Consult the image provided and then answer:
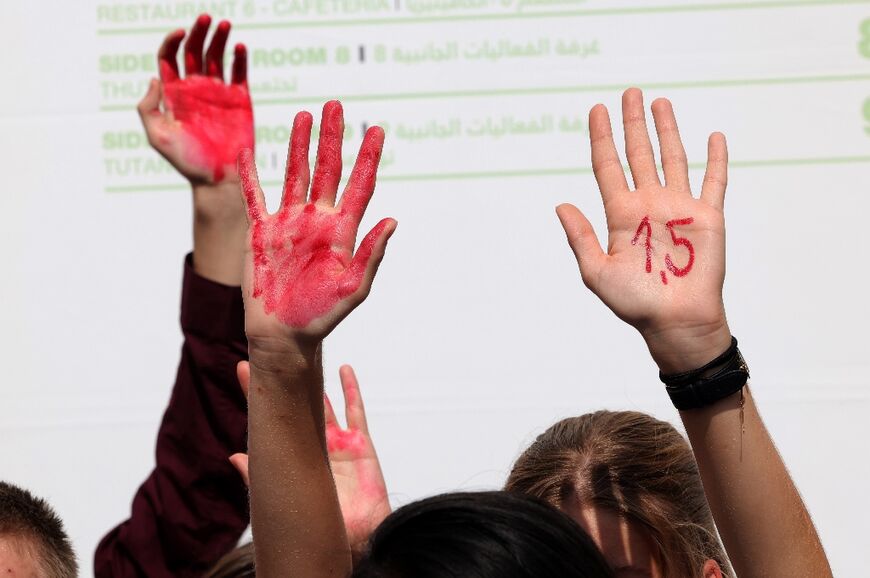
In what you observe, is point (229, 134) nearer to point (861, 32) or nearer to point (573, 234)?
point (573, 234)

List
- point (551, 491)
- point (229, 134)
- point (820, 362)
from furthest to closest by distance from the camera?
point (820, 362) → point (229, 134) → point (551, 491)

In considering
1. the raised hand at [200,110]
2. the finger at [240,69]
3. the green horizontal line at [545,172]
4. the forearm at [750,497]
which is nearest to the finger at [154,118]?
the raised hand at [200,110]

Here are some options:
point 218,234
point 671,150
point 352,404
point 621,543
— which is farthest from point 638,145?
point 218,234

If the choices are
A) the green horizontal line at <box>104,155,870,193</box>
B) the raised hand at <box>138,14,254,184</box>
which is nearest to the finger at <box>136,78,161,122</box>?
the raised hand at <box>138,14,254,184</box>

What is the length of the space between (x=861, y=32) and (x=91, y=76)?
4.43 feet

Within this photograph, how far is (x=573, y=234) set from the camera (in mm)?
1033

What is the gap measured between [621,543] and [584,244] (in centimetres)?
34

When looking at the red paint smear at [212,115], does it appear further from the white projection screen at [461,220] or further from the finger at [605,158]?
the finger at [605,158]

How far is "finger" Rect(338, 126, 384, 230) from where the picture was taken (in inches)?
39.4

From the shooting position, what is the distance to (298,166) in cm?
104

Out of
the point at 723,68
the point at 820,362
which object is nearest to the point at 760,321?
the point at 820,362

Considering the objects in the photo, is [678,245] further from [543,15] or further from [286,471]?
[543,15]

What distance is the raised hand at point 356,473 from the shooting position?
1.34 m

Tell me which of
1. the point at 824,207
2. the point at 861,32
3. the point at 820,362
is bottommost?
the point at 820,362
